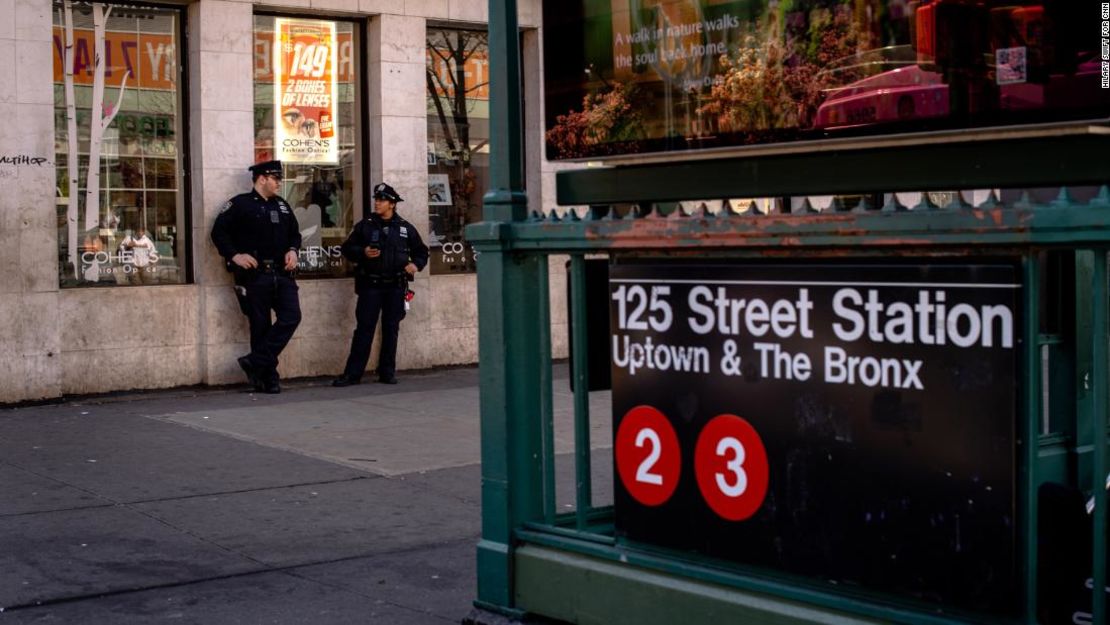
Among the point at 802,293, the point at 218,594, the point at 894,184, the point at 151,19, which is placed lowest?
the point at 218,594

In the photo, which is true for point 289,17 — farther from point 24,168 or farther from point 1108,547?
point 1108,547

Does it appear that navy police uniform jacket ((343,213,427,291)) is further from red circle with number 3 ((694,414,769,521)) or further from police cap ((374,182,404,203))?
red circle with number 3 ((694,414,769,521))

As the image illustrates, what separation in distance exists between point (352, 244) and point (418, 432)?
A: 323 centimetres

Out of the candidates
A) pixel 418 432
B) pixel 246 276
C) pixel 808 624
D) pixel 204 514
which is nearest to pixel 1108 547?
pixel 808 624

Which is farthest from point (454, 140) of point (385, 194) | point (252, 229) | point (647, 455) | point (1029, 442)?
point (1029, 442)

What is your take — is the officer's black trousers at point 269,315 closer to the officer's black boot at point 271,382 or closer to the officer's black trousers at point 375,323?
the officer's black boot at point 271,382

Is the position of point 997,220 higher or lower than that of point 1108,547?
higher

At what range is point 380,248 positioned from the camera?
43.0ft

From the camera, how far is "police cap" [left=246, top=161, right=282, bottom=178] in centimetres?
1255

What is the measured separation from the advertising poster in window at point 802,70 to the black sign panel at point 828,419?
0.44 meters

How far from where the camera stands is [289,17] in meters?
13.5

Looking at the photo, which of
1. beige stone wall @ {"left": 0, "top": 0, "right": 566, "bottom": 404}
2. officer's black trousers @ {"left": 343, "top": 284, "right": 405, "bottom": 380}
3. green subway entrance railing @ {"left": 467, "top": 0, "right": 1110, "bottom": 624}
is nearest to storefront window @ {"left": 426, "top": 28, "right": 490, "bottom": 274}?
beige stone wall @ {"left": 0, "top": 0, "right": 566, "bottom": 404}

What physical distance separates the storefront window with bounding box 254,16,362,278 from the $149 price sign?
944cm

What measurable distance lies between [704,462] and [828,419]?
0.47m
